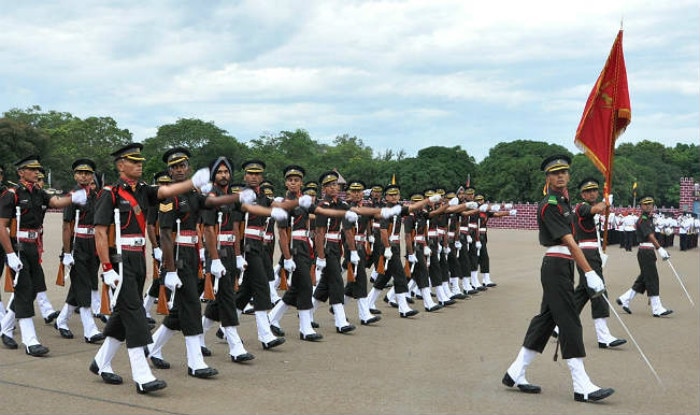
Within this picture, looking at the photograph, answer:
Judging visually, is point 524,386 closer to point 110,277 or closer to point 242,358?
point 242,358

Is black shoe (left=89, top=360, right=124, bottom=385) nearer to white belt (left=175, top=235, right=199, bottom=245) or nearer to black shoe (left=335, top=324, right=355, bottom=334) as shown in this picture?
white belt (left=175, top=235, right=199, bottom=245)

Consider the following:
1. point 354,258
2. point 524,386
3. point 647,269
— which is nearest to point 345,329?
point 354,258

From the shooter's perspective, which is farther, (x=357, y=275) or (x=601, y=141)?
(x=357, y=275)

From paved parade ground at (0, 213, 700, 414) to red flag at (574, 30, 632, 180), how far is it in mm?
2581

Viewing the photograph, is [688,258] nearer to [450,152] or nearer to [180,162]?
[180,162]

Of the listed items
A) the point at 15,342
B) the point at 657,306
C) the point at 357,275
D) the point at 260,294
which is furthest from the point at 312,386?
the point at 657,306

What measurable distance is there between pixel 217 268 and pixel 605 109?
16.9 feet

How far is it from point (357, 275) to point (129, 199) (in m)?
5.25

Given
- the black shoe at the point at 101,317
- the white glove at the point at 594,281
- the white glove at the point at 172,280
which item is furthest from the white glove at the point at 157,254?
the white glove at the point at 594,281

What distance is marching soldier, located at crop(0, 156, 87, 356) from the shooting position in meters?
8.84

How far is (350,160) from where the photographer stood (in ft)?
368

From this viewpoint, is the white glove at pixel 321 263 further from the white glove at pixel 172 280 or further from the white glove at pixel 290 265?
the white glove at pixel 172 280

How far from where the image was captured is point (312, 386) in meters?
7.59

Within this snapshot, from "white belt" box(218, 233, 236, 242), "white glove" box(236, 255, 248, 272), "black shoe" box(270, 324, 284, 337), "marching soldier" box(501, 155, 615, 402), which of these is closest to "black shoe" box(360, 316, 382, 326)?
"black shoe" box(270, 324, 284, 337)
